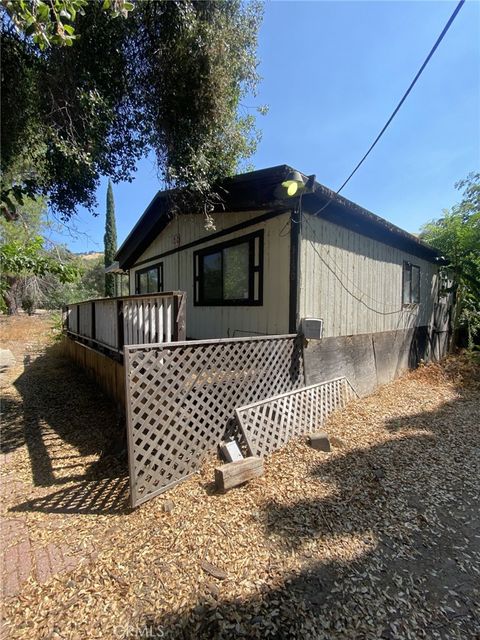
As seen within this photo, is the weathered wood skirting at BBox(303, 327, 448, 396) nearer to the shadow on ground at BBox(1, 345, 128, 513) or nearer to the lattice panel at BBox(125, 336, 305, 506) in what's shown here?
the lattice panel at BBox(125, 336, 305, 506)

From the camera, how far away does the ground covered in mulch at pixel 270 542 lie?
69.4 inches

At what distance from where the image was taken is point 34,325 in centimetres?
1734

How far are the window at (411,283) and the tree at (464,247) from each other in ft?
5.07

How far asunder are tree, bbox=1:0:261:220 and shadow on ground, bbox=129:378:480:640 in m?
5.07

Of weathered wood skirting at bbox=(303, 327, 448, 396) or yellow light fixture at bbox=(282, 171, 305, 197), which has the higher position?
yellow light fixture at bbox=(282, 171, 305, 197)

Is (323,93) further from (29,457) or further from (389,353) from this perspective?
(29,457)

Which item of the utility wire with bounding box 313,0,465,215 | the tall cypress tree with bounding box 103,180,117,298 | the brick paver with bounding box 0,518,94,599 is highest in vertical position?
the tall cypress tree with bounding box 103,180,117,298

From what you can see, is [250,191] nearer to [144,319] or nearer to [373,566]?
[144,319]

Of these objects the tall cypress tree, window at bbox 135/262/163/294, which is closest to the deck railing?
window at bbox 135/262/163/294

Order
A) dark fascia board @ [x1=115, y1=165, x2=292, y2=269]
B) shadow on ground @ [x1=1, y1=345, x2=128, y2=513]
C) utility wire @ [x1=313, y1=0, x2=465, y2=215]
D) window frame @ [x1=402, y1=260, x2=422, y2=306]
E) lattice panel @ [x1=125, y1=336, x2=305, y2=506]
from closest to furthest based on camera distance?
utility wire @ [x1=313, y1=0, x2=465, y2=215] < lattice panel @ [x1=125, y1=336, x2=305, y2=506] < shadow on ground @ [x1=1, y1=345, x2=128, y2=513] < dark fascia board @ [x1=115, y1=165, x2=292, y2=269] < window frame @ [x1=402, y1=260, x2=422, y2=306]

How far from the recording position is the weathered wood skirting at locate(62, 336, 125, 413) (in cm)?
495

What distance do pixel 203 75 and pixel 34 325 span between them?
17406mm

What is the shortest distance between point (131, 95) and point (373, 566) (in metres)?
7.00

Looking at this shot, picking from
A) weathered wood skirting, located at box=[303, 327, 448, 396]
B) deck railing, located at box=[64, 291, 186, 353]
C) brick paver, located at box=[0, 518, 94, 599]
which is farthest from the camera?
weathered wood skirting, located at box=[303, 327, 448, 396]
